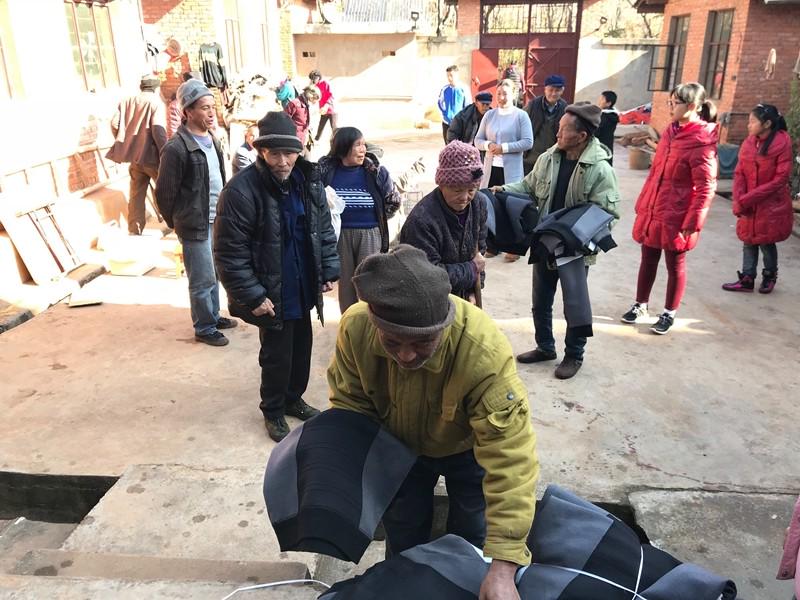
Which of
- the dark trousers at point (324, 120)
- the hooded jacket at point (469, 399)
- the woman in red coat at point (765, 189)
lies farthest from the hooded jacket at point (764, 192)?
the dark trousers at point (324, 120)

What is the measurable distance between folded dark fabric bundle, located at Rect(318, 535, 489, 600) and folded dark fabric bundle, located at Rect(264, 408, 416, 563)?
0.28ft

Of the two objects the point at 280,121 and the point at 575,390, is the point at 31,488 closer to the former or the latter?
the point at 280,121

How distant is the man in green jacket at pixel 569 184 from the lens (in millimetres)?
3879

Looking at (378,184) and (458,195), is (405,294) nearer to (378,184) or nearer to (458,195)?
(458,195)

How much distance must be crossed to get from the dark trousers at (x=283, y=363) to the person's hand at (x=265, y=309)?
14cm

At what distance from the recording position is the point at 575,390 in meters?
4.10

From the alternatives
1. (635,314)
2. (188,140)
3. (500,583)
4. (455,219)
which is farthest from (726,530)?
(188,140)

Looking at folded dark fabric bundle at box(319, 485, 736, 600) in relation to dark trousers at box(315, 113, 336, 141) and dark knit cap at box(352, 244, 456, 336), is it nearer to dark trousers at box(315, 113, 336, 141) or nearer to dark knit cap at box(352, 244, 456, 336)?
dark knit cap at box(352, 244, 456, 336)

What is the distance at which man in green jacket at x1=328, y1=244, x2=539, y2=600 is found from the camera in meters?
1.56

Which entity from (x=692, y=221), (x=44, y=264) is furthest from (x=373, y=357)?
(x=44, y=264)

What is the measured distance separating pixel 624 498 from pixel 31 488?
9.77 feet

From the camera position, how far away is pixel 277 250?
3.28m

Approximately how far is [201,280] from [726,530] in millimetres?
3622

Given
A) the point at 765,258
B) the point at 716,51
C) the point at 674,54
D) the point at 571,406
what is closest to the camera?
the point at 571,406
